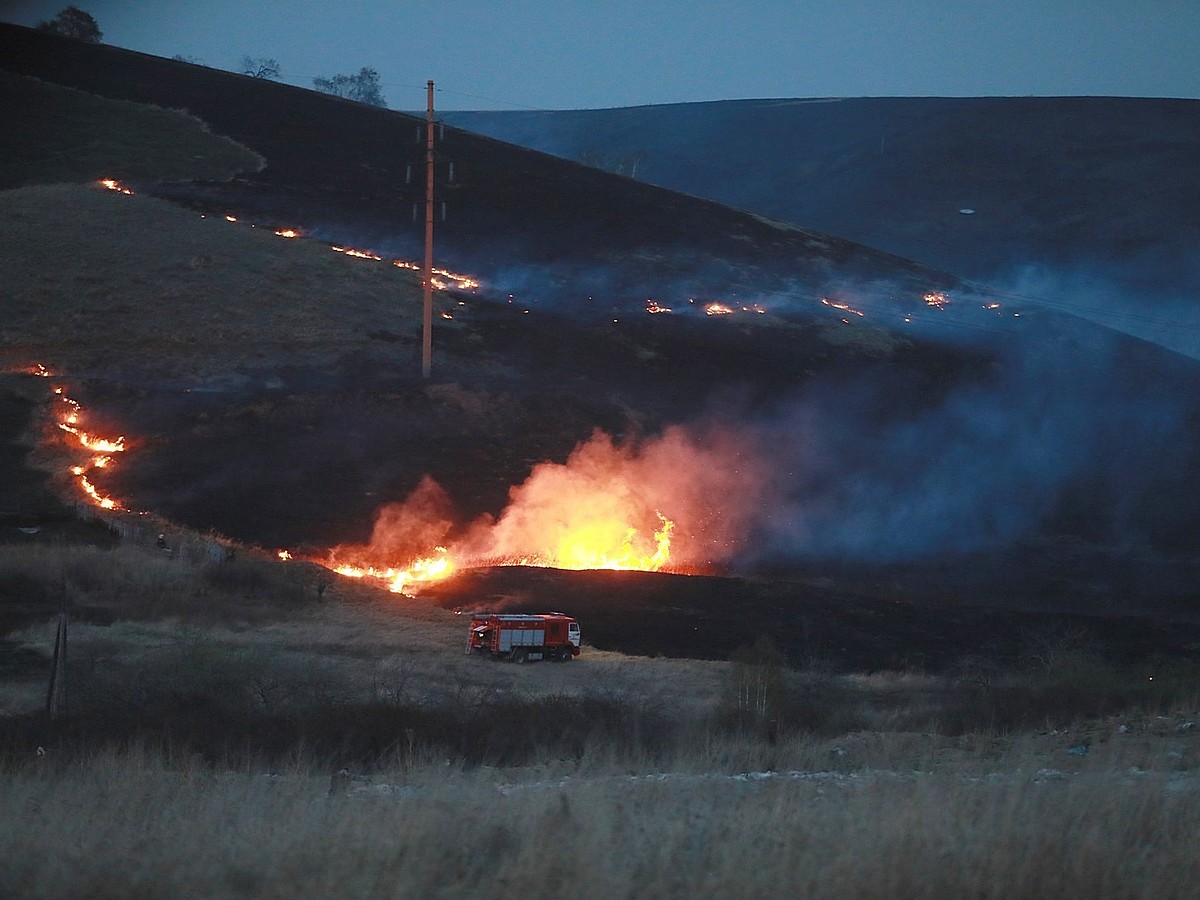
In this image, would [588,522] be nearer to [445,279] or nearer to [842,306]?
[445,279]

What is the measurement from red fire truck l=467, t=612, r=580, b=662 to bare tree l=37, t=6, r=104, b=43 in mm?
117736

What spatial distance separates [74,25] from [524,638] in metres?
120

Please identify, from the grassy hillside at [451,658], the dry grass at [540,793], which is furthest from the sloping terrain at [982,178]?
the dry grass at [540,793]

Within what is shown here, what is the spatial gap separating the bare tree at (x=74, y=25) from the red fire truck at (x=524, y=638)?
386 feet

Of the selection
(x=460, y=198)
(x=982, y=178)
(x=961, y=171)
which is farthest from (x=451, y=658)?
(x=961, y=171)

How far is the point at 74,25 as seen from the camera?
123 metres

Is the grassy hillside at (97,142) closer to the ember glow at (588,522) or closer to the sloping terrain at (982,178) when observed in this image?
the ember glow at (588,522)

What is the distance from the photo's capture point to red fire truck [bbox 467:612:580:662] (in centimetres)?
2561

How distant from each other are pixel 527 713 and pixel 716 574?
24.4 meters

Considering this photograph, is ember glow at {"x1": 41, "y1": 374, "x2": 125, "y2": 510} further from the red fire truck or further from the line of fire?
the red fire truck

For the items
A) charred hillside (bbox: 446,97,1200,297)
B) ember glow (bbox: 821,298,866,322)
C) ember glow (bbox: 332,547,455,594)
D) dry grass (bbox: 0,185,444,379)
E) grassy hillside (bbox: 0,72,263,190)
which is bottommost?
ember glow (bbox: 332,547,455,594)

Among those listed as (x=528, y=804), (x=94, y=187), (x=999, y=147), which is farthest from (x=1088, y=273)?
(x=528, y=804)

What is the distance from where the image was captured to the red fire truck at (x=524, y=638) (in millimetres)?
25609

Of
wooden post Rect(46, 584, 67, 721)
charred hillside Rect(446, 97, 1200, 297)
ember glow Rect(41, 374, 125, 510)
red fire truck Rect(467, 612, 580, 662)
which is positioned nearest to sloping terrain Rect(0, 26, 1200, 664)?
ember glow Rect(41, 374, 125, 510)
